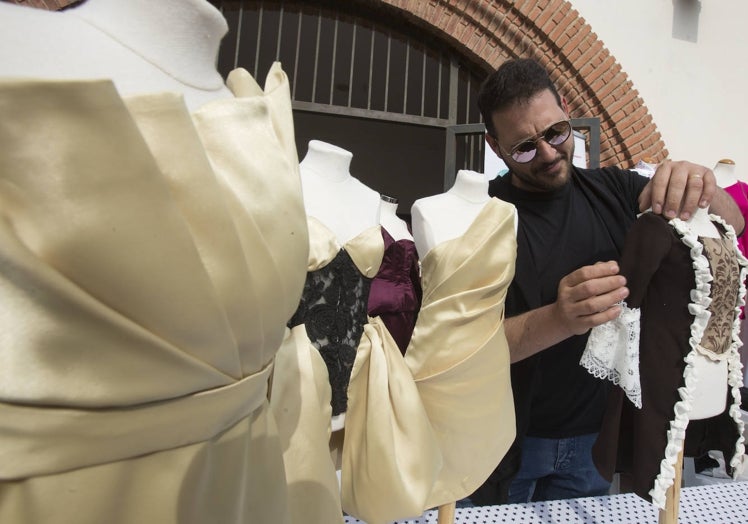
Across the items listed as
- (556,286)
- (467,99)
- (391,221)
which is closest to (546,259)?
(556,286)

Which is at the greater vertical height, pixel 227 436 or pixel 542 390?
pixel 227 436

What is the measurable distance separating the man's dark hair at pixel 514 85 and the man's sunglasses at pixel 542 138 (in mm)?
121

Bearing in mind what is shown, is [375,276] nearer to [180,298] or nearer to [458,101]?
[180,298]

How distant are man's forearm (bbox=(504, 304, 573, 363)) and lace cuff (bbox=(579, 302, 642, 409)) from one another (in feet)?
0.23

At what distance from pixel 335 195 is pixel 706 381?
1.07m

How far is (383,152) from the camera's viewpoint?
6434mm

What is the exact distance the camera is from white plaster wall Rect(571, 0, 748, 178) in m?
3.72

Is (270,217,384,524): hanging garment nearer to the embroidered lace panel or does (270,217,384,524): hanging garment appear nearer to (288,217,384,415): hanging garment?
(288,217,384,415): hanging garment

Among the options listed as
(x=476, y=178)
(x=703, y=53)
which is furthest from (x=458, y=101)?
(x=476, y=178)

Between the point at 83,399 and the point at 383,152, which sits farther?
the point at 383,152

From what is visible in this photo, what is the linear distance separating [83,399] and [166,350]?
0.08m

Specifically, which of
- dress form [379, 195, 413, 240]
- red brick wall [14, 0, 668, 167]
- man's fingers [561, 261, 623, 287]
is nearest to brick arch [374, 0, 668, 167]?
red brick wall [14, 0, 668, 167]

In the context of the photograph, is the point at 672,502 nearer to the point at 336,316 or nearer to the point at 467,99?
the point at 336,316

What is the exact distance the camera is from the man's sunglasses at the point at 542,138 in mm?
1340
